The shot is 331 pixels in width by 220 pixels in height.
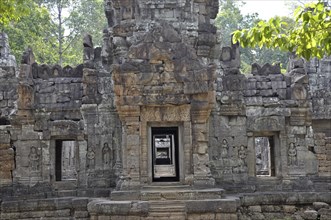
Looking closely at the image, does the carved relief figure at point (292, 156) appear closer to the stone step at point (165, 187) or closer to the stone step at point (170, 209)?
the stone step at point (165, 187)

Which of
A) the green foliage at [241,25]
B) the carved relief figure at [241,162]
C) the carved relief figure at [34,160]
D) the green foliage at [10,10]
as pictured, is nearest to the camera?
the green foliage at [10,10]

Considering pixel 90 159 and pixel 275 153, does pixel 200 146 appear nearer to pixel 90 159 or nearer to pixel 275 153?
pixel 275 153

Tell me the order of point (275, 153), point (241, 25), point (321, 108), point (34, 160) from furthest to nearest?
point (241, 25)
point (321, 108)
point (275, 153)
point (34, 160)

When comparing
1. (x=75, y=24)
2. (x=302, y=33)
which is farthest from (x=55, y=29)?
(x=302, y=33)

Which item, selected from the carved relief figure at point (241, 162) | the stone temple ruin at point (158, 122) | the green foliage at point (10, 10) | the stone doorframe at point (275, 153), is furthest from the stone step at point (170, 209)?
the green foliage at point (10, 10)

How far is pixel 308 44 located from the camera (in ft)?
20.1

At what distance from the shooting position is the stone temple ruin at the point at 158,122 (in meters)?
10.4

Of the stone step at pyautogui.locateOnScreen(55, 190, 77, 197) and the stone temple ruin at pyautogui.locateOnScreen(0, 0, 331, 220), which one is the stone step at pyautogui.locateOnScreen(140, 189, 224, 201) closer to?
the stone temple ruin at pyautogui.locateOnScreen(0, 0, 331, 220)

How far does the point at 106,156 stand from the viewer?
37.9 ft

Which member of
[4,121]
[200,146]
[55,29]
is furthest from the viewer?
[55,29]

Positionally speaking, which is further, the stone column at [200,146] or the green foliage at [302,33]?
the stone column at [200,146]

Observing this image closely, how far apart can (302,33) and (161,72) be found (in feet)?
15.9

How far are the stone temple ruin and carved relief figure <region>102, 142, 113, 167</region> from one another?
0.02 m

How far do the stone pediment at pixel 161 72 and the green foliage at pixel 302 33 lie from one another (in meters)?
4.05
